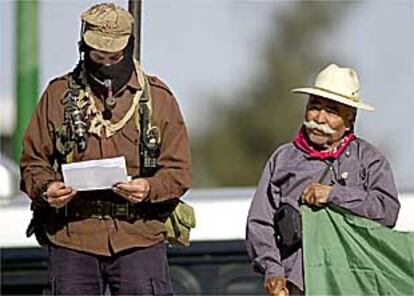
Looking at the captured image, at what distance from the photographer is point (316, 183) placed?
6.38 meters

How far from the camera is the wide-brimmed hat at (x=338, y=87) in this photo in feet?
21.0

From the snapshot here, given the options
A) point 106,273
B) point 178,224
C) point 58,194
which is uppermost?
point 58,194

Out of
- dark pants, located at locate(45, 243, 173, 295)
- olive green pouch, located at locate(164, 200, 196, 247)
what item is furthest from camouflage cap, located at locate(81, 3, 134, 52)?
dark pants, located at locate(45, 243, 173, 295)

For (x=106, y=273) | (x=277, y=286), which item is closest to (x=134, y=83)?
(x=106, y=273)

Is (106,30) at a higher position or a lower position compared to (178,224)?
higher

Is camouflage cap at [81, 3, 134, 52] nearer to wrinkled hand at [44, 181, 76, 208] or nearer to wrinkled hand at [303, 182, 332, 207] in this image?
wrinkled hand at [44, 181, 76, 208]

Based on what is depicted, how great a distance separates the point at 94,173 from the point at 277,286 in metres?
0.78

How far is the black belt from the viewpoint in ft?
21.0

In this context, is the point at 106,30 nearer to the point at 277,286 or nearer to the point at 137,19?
the point at 137,19

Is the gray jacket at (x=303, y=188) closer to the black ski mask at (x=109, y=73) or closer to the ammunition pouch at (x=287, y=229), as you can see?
the ammunition pouch at (x=287, y=229)

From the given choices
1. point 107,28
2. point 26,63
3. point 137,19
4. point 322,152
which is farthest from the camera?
point 26,63

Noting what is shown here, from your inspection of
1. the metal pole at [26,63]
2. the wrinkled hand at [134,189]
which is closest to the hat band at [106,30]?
the wrinkled hand at [134,189]

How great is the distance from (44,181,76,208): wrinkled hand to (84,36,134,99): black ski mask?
0.40 m

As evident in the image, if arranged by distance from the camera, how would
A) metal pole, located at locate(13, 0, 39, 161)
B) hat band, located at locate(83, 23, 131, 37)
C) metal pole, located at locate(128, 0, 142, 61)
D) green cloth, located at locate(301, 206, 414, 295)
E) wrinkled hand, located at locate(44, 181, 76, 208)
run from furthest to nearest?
metal pole, located at locate(13, 0, 39, 161)
metal pole, located at locate(128, 0, 142, 61)
green cloth, located at locate(301, 206, 414, 295)
hat band, located at locate(83, 23, 131, 37)
wrinkled hand, located at locate(44, 181, 76, 208)
